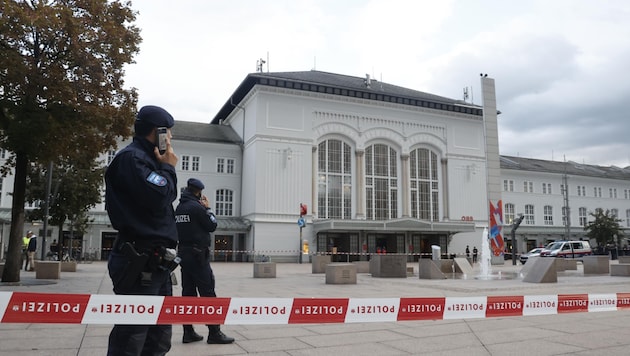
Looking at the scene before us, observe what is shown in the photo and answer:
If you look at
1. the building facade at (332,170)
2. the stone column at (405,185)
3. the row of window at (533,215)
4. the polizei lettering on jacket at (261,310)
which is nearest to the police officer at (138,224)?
the polizei lettering on jacket at (261,310)

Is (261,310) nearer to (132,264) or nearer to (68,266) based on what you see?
(132,264)

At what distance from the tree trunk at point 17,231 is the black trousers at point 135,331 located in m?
13.3

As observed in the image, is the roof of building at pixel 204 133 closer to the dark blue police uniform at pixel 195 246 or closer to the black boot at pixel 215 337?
the dark blue police uniform at pixel 195 246

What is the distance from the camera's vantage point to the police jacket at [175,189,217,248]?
6.41 metres

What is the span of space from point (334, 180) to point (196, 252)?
41.6 meters

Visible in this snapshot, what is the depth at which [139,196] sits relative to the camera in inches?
132

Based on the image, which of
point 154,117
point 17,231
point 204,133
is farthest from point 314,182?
point 154,117

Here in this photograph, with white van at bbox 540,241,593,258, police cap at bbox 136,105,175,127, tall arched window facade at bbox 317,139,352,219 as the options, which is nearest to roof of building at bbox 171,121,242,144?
tall arched window facade at bbox 317,139,352,219

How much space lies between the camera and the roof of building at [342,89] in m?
45.8

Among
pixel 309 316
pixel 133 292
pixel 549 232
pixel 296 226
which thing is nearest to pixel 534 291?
pixel 309 316

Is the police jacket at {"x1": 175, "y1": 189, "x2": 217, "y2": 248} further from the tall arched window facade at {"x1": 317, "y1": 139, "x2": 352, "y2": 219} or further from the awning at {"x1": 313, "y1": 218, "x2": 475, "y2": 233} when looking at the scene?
the tall arched window facade at {"x1": 317, "y1": 139, "x2": 352, "y2": 219}

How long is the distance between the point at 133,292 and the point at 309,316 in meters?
2.06

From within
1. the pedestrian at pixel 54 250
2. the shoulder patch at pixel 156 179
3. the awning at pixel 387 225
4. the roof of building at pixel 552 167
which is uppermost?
the roof of building at pixel 552 167

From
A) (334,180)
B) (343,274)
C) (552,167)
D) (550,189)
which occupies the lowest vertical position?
(343,274)
